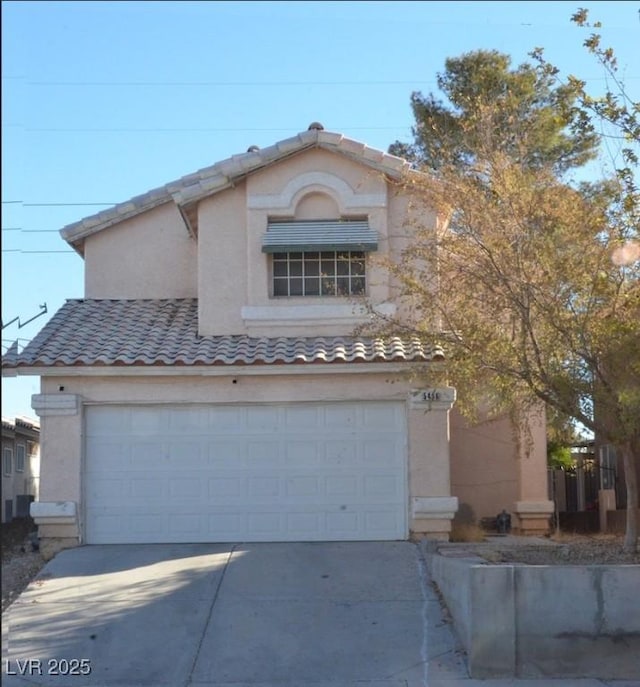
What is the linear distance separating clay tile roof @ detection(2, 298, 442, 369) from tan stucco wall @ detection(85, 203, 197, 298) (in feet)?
3.08

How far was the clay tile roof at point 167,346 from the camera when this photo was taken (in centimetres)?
1559

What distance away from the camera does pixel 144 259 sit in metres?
19.1

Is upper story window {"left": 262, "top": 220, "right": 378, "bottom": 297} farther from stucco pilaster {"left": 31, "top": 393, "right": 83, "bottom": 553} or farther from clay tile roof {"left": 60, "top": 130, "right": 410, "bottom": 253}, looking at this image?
stucco pilaster {"left": 31, "top": 393, "right": 83, "bottom": 553}

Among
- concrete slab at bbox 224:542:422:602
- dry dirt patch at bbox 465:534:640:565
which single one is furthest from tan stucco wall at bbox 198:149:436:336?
dry dirt patch at bbox 465:534:640:565

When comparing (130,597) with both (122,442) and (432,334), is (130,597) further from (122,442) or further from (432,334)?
(432,334)

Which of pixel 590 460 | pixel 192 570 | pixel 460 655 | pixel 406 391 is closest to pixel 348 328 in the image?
pixel 406 391

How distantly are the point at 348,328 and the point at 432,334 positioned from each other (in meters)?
3.78

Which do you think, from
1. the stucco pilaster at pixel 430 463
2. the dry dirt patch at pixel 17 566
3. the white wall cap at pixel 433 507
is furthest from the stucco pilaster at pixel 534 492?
the dry dirt patch at pixel 17 566

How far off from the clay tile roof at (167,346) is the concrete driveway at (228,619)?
2.74 meters

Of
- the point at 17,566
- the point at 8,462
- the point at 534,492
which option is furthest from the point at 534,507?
the point at 8,462

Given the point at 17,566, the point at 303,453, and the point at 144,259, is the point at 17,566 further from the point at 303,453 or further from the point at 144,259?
the point at 144,259

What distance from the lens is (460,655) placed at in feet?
36.0

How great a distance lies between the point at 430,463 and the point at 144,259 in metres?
6.80

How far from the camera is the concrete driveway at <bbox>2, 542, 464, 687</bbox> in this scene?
10.7m
